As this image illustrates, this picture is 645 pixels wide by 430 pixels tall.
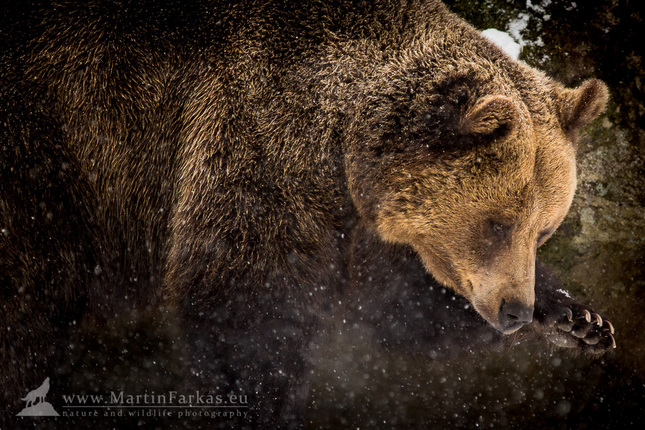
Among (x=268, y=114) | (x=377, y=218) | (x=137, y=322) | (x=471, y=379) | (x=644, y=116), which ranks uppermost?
(x=268, y=114)

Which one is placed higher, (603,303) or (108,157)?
(108,157)

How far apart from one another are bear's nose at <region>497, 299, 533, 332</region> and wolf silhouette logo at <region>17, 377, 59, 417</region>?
3.04 metres

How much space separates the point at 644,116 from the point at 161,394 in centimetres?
517

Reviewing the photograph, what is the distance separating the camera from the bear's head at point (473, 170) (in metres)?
3.81

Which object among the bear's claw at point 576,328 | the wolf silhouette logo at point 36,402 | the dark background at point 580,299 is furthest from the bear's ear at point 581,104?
the wolf silhouette logo at point 36,402

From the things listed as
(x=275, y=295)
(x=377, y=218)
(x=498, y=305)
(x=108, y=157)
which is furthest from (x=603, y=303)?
(x=108, y=157)

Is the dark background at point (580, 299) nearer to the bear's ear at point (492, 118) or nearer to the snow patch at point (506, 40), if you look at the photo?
the snow patch at point (506, 40)

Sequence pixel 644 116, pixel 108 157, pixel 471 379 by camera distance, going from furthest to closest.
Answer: pixel 471 379, pixel 644 116, pixel 108 157

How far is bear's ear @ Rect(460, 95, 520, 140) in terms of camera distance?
142 inches

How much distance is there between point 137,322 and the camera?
584cm

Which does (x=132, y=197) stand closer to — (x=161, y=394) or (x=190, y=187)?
(x=190, y=187)

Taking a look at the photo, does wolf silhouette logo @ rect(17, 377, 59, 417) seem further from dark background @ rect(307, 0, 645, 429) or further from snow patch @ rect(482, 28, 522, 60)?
snow patch @ rect(482, 28, 522, 60)

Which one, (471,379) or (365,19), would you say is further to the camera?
(471,379)

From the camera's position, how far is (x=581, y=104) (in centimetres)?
414
